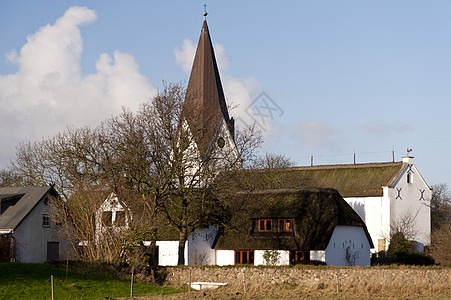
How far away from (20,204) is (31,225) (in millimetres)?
1803

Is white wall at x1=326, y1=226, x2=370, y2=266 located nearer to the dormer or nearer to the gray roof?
the gray roof

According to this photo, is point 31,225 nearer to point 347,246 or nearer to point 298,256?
point 298,256

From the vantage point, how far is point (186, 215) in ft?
140

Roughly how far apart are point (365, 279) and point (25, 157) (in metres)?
37.3

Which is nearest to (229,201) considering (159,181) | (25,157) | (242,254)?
(242,254)

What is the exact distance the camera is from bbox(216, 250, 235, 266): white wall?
46.8m

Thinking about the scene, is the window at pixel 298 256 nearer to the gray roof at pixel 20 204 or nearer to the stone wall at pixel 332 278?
the stone wall at pixel 332 278

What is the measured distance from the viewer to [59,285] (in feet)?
95.8

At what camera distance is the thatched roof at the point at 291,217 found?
4444cm

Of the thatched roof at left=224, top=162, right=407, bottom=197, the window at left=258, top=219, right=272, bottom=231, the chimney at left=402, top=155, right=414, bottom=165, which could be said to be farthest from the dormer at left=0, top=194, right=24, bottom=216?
the chimney at left=402, top=155, right=414, bottom=165

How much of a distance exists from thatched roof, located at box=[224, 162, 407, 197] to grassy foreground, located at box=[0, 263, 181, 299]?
28089mm

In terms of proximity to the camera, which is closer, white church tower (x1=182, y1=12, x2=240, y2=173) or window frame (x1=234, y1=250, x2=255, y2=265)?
white church tower (x1=182, y1=12, x2=240, y2=173)

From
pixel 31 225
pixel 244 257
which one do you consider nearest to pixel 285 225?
pixel 244 257

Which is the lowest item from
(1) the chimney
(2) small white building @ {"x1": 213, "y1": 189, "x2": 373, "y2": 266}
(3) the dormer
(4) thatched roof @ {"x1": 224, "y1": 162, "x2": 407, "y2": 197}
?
(2) small white building @ {"x1": 213, "y1": 189, "x2": 373, "y2": 266}
